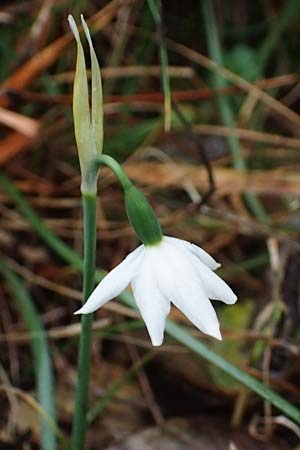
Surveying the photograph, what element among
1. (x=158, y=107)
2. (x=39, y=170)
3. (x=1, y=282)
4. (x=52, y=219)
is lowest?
(x=1, y=282)

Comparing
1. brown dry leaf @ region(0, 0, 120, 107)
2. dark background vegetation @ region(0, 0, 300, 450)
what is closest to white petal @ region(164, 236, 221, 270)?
dark background vegetation @ region(0, 0, 300, 450)

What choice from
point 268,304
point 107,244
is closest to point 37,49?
point 107,244

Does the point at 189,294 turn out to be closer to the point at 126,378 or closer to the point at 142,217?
the point at 142,217

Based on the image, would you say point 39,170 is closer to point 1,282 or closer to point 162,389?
point 1,282

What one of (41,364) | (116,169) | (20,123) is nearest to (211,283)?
(116,169)

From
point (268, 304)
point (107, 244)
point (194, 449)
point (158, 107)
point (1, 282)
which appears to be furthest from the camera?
point (158, 107)

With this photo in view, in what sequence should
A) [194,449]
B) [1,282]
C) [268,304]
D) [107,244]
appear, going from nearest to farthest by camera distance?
[194,449], [268,304], [1,282], [107,244]

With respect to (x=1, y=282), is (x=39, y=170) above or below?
above

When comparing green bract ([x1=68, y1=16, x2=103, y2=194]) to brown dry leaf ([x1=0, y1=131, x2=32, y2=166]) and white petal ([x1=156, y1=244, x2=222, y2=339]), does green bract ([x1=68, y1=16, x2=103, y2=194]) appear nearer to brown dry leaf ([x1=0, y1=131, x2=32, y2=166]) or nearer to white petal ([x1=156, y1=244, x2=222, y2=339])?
white petal ([x1=156, y1=244, x2=222, y2=339])
